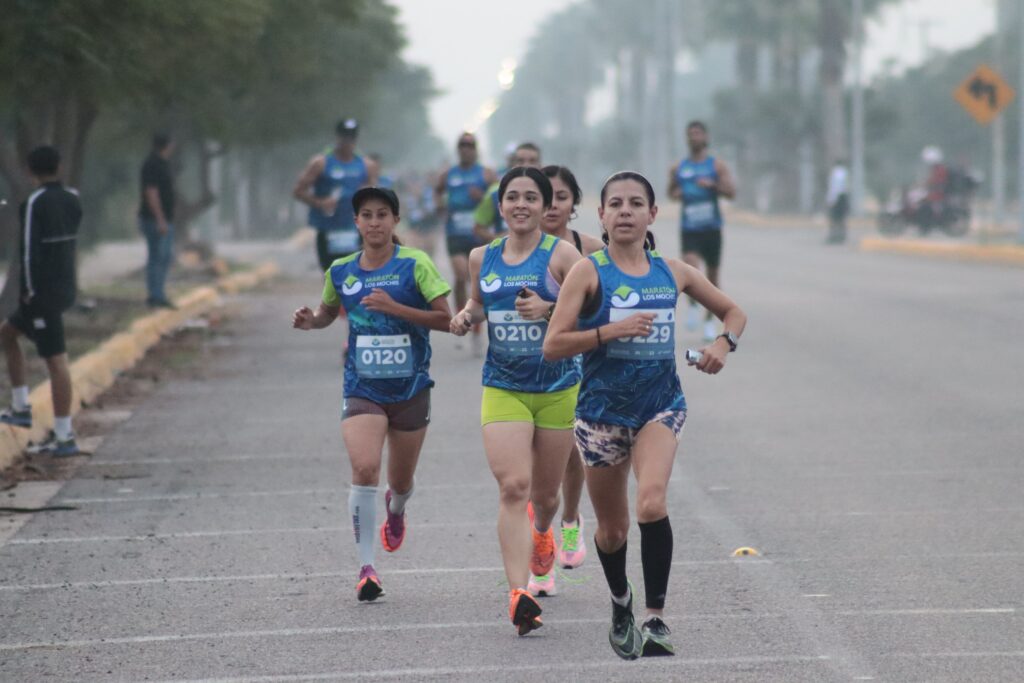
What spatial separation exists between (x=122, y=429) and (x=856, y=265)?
21.7 meters

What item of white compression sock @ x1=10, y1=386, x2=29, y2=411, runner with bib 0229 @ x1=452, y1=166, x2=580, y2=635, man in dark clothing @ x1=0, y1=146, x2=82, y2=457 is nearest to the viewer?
runner with bib 0229 @ x1=452, y1=166, x2=580, y2=635

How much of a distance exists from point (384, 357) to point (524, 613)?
1522 millimetres

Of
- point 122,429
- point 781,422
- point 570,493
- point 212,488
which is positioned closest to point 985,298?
point 781,422

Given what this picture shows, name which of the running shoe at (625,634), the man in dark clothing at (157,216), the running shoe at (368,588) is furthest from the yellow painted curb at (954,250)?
the running shoe at (625,634)

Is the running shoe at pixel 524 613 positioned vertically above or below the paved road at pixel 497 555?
above

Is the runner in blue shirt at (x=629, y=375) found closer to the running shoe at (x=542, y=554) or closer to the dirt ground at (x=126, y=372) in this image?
the running shoe at (x=542, y=554)

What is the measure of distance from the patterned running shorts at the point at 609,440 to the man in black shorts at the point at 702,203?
433 inches

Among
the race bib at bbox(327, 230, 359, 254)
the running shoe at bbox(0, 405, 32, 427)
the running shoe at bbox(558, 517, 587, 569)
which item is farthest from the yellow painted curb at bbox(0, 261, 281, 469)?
the running shoe at bbox(558, 517, 587, 569)

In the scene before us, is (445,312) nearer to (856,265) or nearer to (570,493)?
(570,493)

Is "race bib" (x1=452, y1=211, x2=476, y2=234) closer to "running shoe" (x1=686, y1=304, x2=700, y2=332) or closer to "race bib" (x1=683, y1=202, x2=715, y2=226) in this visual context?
"race bib" (x1=683, y1=202, x2=715, y2=226)

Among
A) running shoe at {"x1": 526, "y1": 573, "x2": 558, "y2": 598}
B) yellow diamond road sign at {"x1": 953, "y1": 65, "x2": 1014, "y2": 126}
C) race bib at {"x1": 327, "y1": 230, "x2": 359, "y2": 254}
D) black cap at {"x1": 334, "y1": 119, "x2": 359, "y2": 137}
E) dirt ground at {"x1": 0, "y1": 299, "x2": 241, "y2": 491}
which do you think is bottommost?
dirt ground at {"x1": 0, "y1": 299, "x2": 241, "y2": 491}

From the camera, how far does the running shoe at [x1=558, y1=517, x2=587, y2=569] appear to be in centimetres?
775

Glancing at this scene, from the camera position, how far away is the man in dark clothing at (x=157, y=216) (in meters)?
21.6

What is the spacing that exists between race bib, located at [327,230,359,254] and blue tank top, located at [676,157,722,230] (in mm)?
3346
